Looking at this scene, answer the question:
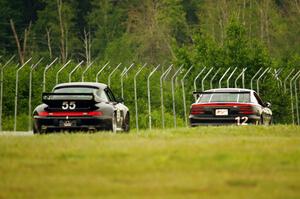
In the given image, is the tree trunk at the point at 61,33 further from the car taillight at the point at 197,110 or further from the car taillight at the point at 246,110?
the car taillight at the point at 246,110

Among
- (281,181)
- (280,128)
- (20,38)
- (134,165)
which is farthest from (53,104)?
(20,38)

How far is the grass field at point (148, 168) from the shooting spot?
13828 millimetres

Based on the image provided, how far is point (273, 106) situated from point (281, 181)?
1308 inches

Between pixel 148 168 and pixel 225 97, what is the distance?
1619 cm

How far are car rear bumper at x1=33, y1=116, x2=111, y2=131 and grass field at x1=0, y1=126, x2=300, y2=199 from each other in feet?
16.1

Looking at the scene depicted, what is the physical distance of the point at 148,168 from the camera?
16203mm

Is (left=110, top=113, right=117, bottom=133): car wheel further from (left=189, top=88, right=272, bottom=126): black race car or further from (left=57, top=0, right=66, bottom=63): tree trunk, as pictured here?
(left=57, top=0, right=66, bottom=63): tree trunk

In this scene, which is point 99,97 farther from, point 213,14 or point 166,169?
point 213,14

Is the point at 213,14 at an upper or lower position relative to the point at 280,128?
upper

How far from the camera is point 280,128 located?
29.0 m

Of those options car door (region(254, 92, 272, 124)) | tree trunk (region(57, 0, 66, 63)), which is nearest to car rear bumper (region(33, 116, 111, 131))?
car door (region(254, 92, 272, 124))

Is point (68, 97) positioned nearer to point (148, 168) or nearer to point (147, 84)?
point (148, 168)

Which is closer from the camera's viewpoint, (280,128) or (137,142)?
(137,142)

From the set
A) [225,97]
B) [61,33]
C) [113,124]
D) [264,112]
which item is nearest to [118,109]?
[113,124]
